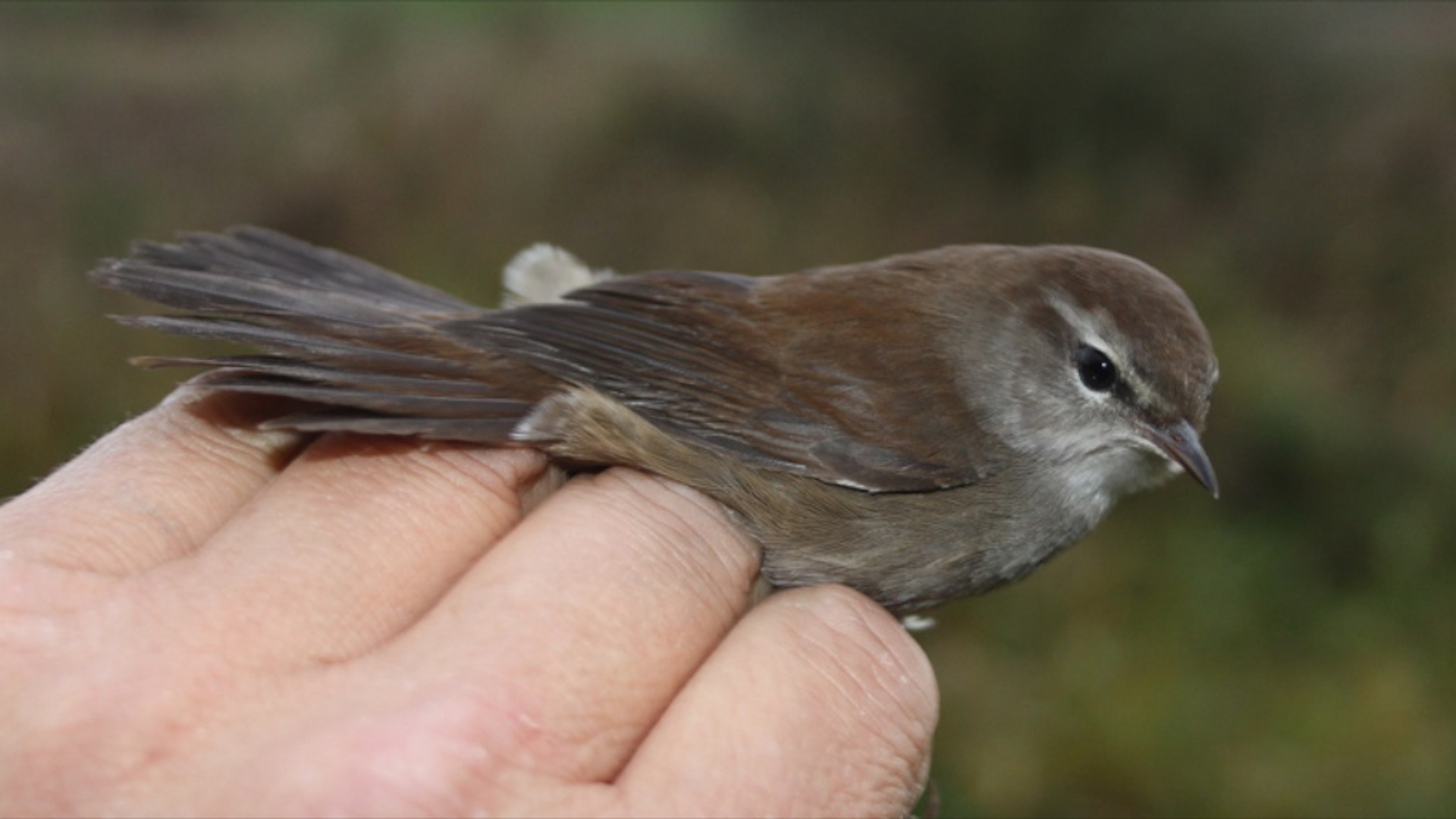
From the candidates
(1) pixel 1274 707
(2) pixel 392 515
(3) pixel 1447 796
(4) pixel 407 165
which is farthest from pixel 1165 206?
(2) pixel 392 515

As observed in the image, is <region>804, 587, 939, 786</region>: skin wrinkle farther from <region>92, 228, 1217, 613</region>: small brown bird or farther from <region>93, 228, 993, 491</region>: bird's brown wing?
<region>93, 228, 993, 491</region>: bird's brown wing

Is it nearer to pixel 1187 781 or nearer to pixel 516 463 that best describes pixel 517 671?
pixel 516 463

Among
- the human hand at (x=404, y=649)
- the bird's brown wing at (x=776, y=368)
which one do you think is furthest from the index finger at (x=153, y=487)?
the bird's brown wing at (x=776, y=368)

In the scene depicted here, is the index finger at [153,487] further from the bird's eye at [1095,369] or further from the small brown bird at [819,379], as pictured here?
the bird's eye at [1095,369]

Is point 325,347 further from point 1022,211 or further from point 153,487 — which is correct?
point 1022,211

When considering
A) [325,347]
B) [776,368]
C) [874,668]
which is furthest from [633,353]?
[874,668]

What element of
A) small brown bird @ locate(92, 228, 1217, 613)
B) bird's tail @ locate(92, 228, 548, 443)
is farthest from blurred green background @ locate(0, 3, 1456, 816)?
bird's tail @ locate(92, 228, 548, 443)
